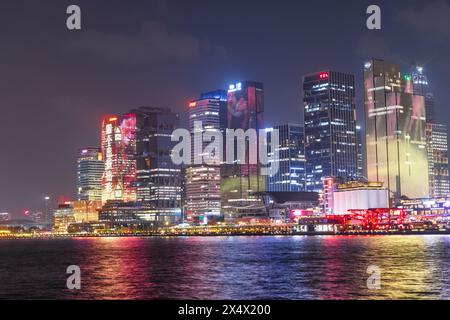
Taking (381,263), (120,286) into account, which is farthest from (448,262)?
(120,286)

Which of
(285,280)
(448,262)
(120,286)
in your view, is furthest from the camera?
(448,262)
